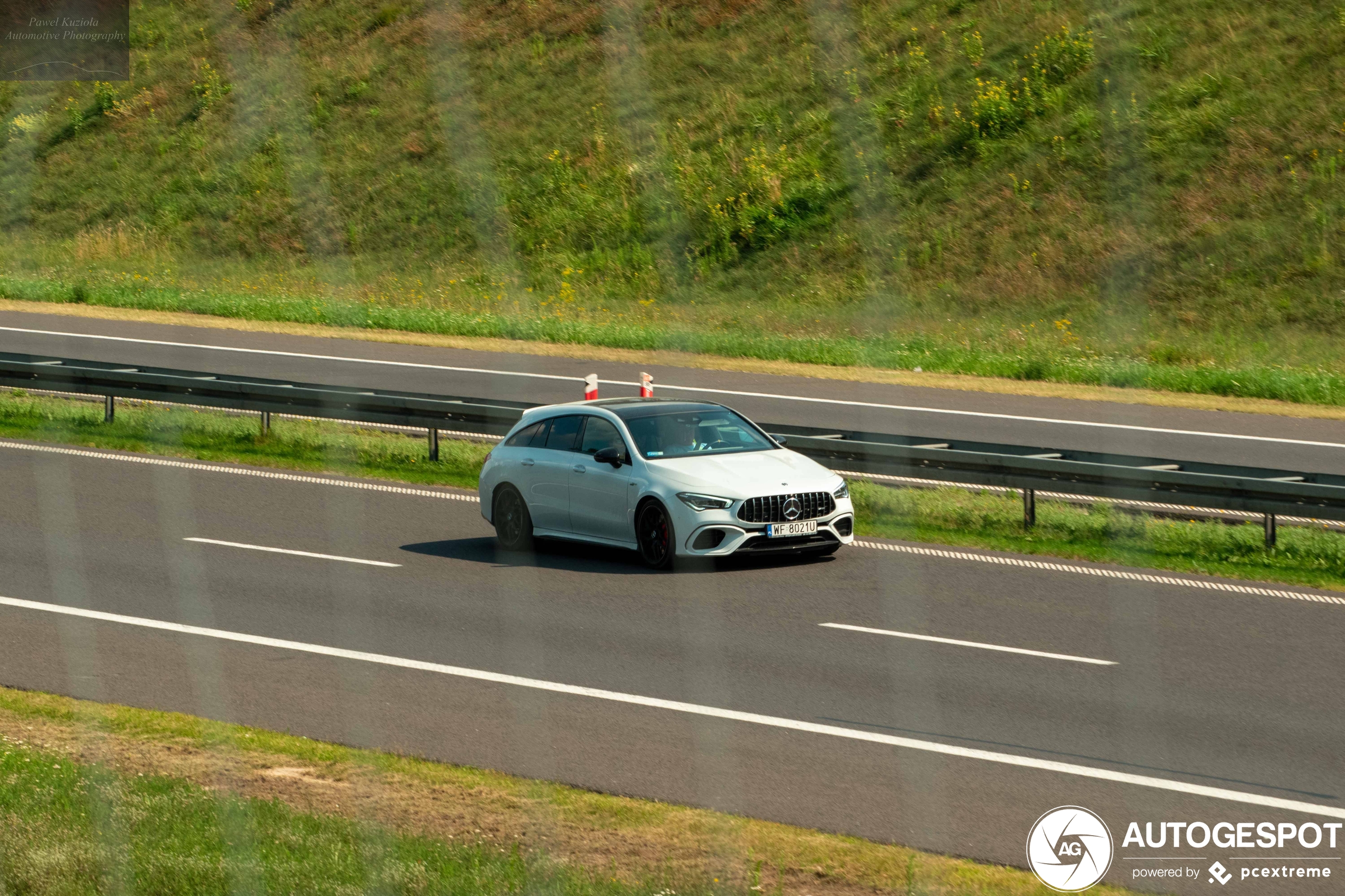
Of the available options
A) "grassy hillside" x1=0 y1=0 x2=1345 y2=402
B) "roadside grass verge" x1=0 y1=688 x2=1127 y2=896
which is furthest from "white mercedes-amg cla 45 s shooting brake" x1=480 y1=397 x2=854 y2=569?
"grassy hillside" x1=0 y1=0 x2=1345 y2=402

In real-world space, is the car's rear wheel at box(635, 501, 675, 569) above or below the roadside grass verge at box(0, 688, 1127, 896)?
above

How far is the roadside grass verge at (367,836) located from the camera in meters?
6.59

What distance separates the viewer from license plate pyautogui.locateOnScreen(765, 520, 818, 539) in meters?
13.9

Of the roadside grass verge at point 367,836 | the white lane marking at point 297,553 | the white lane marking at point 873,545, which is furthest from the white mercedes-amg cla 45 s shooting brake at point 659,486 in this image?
the roadside grass verge at point 367,836

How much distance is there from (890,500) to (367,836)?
11094mm

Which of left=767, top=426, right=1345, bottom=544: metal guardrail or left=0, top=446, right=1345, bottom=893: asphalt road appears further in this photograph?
left=767, top=426, right=1345, bottom=544: metal guardrail

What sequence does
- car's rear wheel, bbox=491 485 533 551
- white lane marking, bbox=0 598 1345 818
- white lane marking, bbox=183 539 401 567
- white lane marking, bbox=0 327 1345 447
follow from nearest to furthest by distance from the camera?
white lane marking, bbox=0 598 1345 818, white lane marking, bbox=183 539 401 567, car's rear wheel, bbox=491 485 533 551, white lane marking, bbox=0 327 1345 447

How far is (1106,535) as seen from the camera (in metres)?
15.8

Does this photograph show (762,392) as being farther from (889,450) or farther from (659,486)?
(659,486)

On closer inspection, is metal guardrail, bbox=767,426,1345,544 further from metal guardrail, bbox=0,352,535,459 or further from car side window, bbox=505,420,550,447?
metal guardrail, bbox=0,352,535,459

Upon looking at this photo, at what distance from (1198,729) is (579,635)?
4372 millimetres

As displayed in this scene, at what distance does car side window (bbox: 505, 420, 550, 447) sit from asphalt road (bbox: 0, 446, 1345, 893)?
1009 mm

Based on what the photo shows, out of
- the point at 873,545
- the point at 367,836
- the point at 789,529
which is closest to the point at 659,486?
the point at 789,529

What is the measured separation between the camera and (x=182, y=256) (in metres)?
51.1
